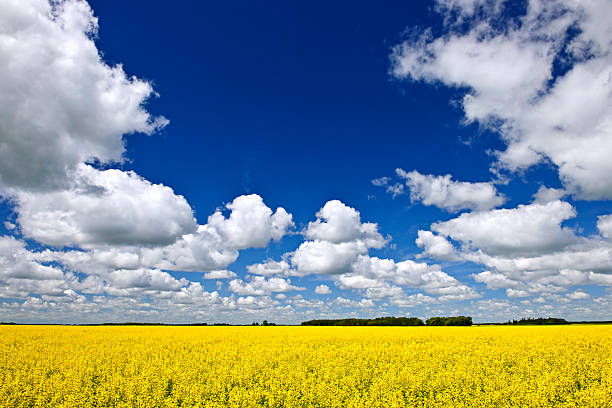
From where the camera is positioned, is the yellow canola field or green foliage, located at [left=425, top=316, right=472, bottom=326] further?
green foliage, located at [left=425, top=316, right=472, bottom=326]

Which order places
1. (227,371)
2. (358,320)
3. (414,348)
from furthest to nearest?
(358,320), (414,348), (227,371)

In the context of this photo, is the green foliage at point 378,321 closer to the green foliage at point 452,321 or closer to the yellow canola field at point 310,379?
the green foliage at point 452,321

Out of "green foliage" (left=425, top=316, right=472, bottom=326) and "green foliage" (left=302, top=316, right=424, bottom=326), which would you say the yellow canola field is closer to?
"green foliage" (left=425, top=316, right=472, bottom=326)

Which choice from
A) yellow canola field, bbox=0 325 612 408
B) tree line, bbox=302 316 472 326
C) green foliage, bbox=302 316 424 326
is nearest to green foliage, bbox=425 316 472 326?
tree line, bbox=302 316 472 326

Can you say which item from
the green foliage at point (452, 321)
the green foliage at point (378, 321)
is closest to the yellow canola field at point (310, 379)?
the green foliage at point (452, 321)

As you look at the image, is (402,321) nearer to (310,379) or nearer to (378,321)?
(378,321)

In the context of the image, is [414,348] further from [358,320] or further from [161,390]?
[358,320]

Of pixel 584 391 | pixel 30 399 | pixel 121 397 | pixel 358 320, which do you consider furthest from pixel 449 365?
pixel 358 320

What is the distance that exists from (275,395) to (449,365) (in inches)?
318

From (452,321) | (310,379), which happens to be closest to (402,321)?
(452,321)

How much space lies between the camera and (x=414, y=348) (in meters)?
20.5

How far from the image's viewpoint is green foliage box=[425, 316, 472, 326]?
60062 millimetres

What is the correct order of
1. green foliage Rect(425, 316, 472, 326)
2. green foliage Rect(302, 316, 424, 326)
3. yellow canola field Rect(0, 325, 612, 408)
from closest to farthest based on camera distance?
1. yellow canola field Rect(0, 325, 612, 408)
2. green foliage Rect(425, 316, 472, 326)
3. green foliage Rect(302, 316, 424, 326)

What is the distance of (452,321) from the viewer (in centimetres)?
6056
